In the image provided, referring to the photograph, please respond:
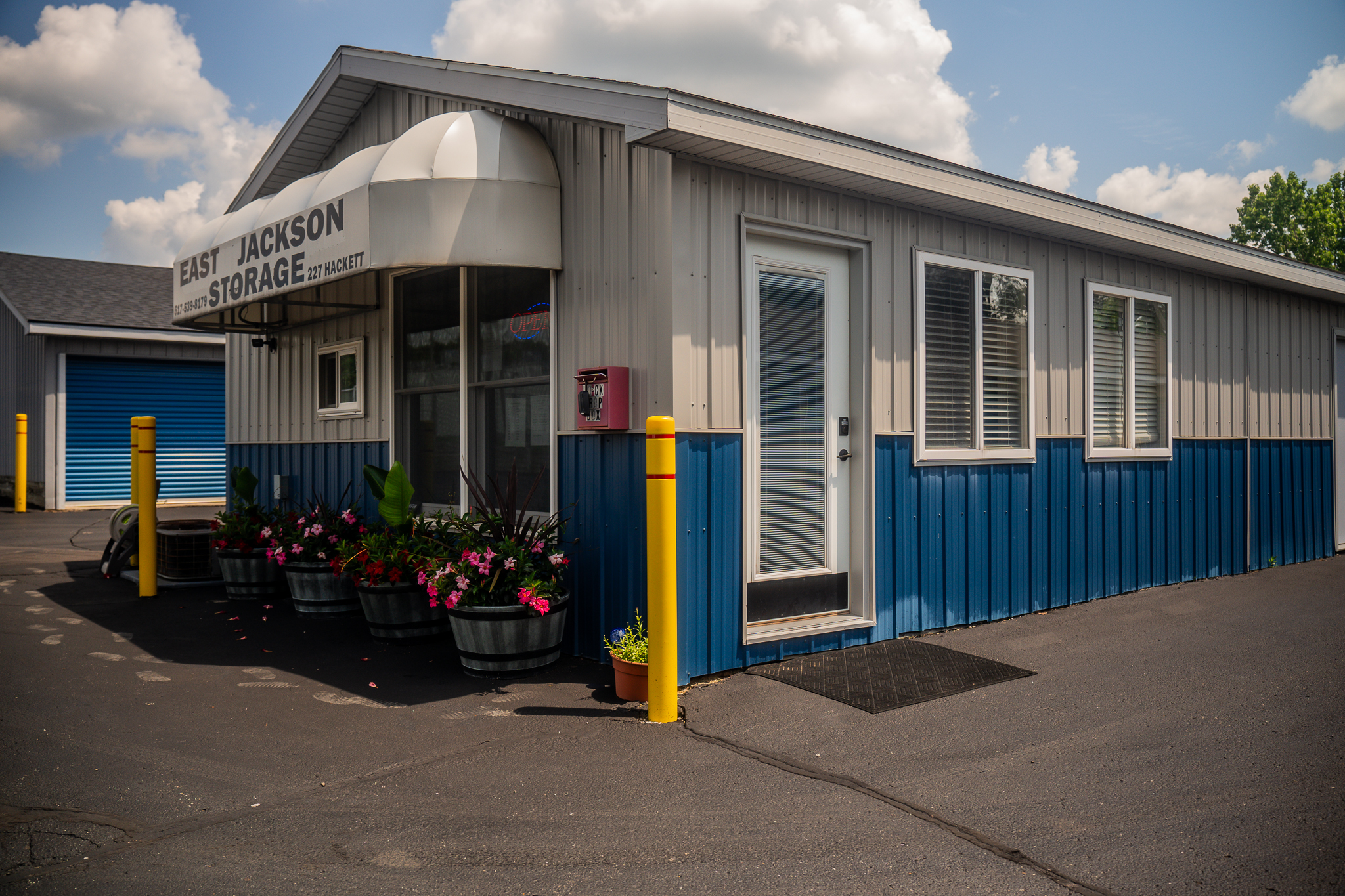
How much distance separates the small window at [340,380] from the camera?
7.98 metres

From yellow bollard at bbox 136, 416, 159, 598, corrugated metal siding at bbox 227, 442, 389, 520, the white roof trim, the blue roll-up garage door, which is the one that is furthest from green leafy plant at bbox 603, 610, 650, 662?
the blue roll-up garage door

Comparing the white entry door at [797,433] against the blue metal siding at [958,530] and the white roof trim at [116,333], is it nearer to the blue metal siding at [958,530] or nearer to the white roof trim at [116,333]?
the blue metal siding at [958,530]

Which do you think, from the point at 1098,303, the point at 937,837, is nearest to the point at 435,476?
the point at 937,837

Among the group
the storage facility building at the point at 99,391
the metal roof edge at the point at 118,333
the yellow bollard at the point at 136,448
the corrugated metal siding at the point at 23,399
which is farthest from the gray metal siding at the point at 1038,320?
the corrugated metal siding at the point at 23,399

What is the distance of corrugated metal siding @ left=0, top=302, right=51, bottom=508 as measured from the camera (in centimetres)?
1623

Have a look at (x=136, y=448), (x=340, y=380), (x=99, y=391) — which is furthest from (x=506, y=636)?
(x=99, y=391)

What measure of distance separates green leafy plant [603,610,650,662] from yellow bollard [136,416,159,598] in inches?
200

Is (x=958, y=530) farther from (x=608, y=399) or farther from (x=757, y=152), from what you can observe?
(x=757, y=152)

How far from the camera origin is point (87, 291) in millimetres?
18250

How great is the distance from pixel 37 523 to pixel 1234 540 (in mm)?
16112

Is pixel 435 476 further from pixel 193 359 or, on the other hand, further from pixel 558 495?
pixel 193 359

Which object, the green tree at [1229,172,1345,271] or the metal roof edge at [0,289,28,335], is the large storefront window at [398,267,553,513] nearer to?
the metal roof edge at [0,289,28,335]

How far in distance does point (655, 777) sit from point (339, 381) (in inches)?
225

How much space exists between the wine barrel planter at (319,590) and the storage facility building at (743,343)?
0.89m
